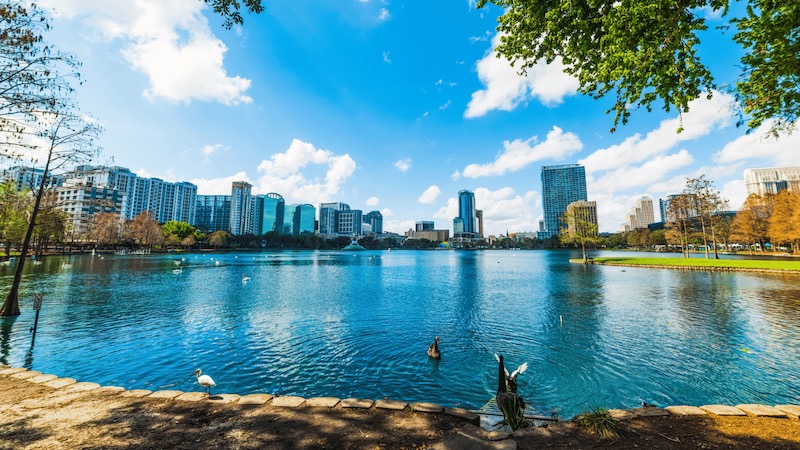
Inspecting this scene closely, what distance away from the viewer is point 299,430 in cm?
648

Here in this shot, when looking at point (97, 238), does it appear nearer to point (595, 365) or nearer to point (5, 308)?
point (5, 308)

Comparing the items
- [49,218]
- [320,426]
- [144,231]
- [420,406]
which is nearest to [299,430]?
[320,426]

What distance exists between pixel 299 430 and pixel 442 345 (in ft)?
35.4

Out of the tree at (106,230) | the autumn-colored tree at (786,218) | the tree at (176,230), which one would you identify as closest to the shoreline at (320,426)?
the autumn-colored tree at (786,218)

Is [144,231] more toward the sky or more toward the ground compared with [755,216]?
more toward the ground

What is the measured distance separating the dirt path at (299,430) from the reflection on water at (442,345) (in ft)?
11.4

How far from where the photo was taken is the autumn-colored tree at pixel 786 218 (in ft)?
215

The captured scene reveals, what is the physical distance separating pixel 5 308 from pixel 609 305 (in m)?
43.7

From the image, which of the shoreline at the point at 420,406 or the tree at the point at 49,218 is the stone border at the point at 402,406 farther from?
the tree at the point at 49,218

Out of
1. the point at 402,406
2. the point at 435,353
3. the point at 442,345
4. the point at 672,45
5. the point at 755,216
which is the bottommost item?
the point at 442,345

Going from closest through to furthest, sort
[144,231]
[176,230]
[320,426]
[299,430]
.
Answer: [299,430], [320,426], [144,231], [176,230]

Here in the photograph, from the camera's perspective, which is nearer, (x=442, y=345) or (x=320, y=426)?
(x=320, y=426)

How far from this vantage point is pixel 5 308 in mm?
19953

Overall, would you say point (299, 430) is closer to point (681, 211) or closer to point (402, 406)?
point (402, 406)
